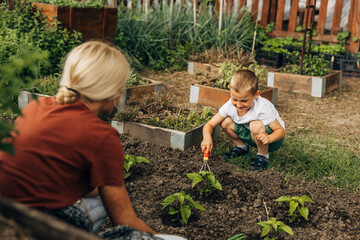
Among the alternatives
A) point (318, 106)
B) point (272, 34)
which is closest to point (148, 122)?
point (318, 106)

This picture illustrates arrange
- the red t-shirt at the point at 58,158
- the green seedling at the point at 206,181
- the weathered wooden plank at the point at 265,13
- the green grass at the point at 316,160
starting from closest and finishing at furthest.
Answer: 1. the red t-shirt at the point at 58,158
2. the green seedling at the point at 206,181
3. the green grass at the point at 316,160
4. the weathered wooden plank at the point at 265,13

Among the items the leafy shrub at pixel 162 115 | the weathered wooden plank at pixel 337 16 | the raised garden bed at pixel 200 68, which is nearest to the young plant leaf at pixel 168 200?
the leafy shrub at pixel 162 115

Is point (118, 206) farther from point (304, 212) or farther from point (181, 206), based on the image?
point (304, 212)

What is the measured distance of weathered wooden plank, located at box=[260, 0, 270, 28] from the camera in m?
8.81

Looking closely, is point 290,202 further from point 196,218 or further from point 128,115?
point 128,115

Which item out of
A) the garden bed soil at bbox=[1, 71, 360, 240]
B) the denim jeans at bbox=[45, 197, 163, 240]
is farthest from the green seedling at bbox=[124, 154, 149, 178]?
the denim jeans at bbox=[45, 197, 163, 240]

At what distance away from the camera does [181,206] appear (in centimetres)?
277

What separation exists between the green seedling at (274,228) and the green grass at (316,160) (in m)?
0.94

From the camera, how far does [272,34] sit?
8.80 m

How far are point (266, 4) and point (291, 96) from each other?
3216mm

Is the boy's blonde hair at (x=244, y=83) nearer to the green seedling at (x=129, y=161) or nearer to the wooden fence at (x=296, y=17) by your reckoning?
the green seedling at (x=129, y=161)

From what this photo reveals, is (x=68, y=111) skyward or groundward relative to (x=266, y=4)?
groundward

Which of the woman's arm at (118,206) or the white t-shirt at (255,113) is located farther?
the white t-shirt at (255,113)

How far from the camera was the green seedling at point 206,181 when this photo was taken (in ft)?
9.82
